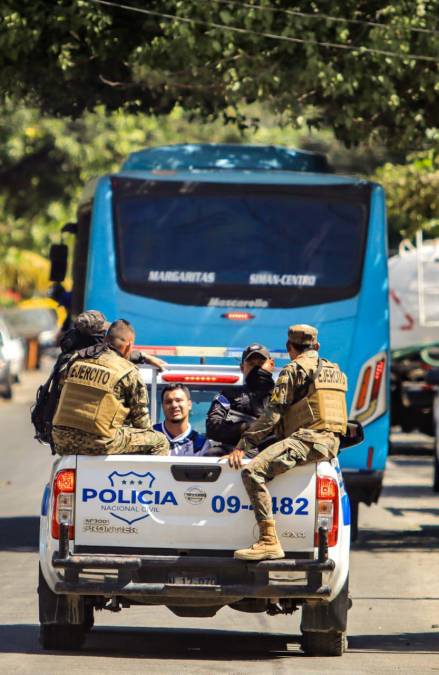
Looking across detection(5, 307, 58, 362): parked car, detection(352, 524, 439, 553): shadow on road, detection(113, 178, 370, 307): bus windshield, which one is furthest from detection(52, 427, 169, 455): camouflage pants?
detection(5, 307, 58, 362): parked car

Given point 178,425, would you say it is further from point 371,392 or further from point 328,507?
point 371,392

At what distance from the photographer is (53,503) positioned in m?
9.50

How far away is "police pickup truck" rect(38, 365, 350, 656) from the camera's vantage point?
371 inches

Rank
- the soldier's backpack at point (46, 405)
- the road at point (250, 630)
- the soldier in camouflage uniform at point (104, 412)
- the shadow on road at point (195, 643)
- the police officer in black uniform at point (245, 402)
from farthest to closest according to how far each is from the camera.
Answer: the soldier's backpack at point (46, 405) → the police officer in black uniform at point (245, 402) → the shadow on road at point (195, 643) → the soldier in camouflage uniform at point (104, 412) → the road at point (250, 630)

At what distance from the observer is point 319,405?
9945mm

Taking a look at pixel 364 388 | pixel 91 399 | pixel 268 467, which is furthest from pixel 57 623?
pixel 364 388

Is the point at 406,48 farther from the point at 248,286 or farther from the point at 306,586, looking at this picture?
the point at 306,586

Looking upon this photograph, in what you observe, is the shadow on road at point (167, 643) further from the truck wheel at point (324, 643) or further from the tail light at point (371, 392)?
the tail light at point (371, 392)

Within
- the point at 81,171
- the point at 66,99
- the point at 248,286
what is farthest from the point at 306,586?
the point at 81,171

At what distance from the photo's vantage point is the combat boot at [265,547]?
368 inches

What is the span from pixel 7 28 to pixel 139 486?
788 cm

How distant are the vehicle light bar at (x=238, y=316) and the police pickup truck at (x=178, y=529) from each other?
21.2 feet

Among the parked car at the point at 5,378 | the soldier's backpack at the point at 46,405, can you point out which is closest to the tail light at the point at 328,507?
the soldier's backpack at the point at 46,405

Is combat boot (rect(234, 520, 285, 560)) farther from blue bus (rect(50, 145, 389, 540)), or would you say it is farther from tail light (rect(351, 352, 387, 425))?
blue bus (rect(50, 145, 389, 540))
